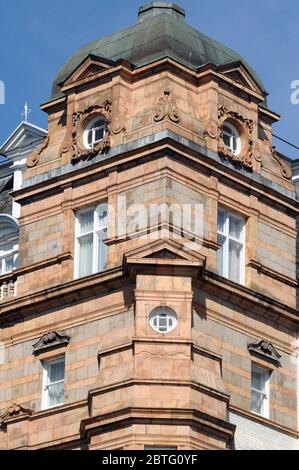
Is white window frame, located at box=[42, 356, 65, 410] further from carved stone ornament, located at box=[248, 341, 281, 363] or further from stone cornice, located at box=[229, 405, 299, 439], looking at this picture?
carved stone ornament, located at box=[248, 341, 281, 363]

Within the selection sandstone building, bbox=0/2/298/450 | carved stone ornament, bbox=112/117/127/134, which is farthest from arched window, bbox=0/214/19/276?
carved stone ornament, bbox=112/117/127/134

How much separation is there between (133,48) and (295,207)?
745cm

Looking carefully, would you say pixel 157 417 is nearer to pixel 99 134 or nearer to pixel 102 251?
pixel 102 251

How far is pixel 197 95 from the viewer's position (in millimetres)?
79625

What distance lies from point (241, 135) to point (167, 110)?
338 cm

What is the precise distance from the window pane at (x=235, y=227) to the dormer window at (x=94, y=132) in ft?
16.4

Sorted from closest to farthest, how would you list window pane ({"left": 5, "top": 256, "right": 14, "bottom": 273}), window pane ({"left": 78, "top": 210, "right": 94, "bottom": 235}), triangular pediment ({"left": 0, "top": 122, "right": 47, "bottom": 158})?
window pane ({"left": 78, "top": 210, "right": 94, "bottom": 235}) < window pane ({"left": 5, "top": 256, "right": 14, "bottom": 273}) < triangular pediment ({"left": 0, "top": 122, "right": 47, "bottom": 158})

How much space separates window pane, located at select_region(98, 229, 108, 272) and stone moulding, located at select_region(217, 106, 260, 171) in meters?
4.64

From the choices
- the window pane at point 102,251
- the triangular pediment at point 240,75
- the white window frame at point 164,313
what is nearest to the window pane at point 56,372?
→ the window pane at point 102,251

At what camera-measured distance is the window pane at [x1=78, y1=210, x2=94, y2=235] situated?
78.8m

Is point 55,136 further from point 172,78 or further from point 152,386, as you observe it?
point 152,386

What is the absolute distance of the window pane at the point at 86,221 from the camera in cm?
7875

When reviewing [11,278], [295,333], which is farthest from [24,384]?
[295,333]

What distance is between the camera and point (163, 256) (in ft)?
246
